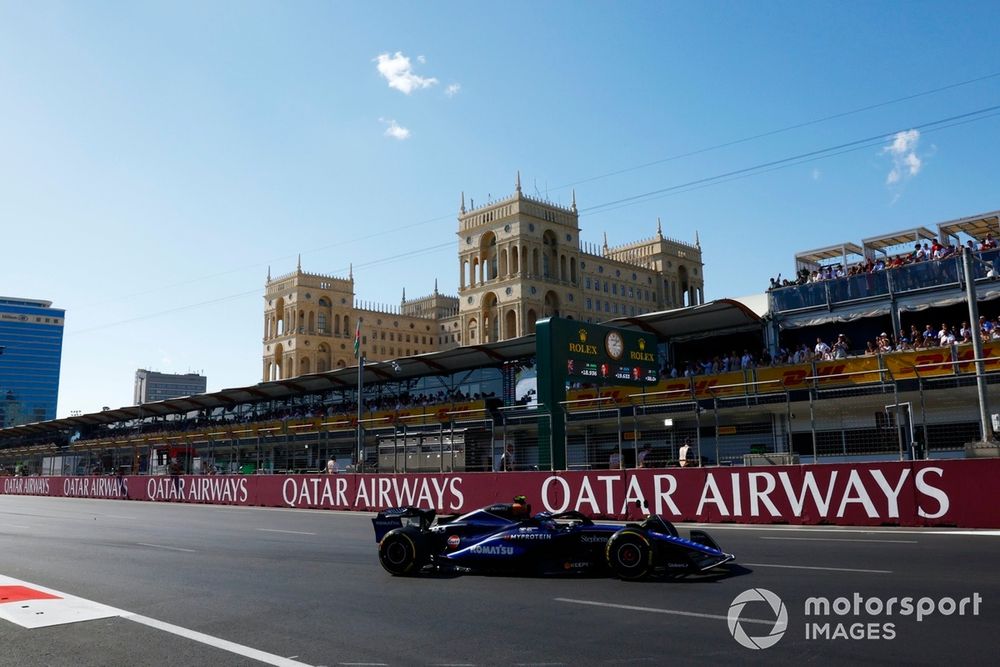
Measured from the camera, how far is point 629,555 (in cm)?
931

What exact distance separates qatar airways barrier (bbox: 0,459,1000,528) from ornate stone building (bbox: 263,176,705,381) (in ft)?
207

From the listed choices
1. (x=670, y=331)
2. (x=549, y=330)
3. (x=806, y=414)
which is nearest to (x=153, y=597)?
(x=549, y=330)

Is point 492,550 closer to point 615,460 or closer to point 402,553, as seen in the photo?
point 402,553

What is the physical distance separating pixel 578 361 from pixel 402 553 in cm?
1355

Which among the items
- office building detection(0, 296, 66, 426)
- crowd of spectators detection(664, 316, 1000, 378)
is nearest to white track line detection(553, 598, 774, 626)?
crowd of spectators detection(664, 316, 1000, 378)

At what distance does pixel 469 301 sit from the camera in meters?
94.9

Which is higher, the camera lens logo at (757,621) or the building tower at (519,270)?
the building tower at (519,270)

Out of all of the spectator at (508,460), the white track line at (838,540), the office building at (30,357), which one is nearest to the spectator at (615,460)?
the spectator at (508,460)

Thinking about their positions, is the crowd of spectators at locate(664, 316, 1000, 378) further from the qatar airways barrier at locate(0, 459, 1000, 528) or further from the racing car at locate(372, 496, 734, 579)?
the racing car at locate(372, 496, 734, 579)

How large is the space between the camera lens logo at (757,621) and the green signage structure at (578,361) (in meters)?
12.9

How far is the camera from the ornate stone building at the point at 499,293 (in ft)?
301

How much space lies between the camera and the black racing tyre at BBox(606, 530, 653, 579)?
30.1ft

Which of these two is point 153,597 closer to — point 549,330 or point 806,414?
point 549,330

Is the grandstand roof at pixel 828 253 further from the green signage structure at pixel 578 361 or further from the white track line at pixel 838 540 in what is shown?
the white track line at pixel 838 540
